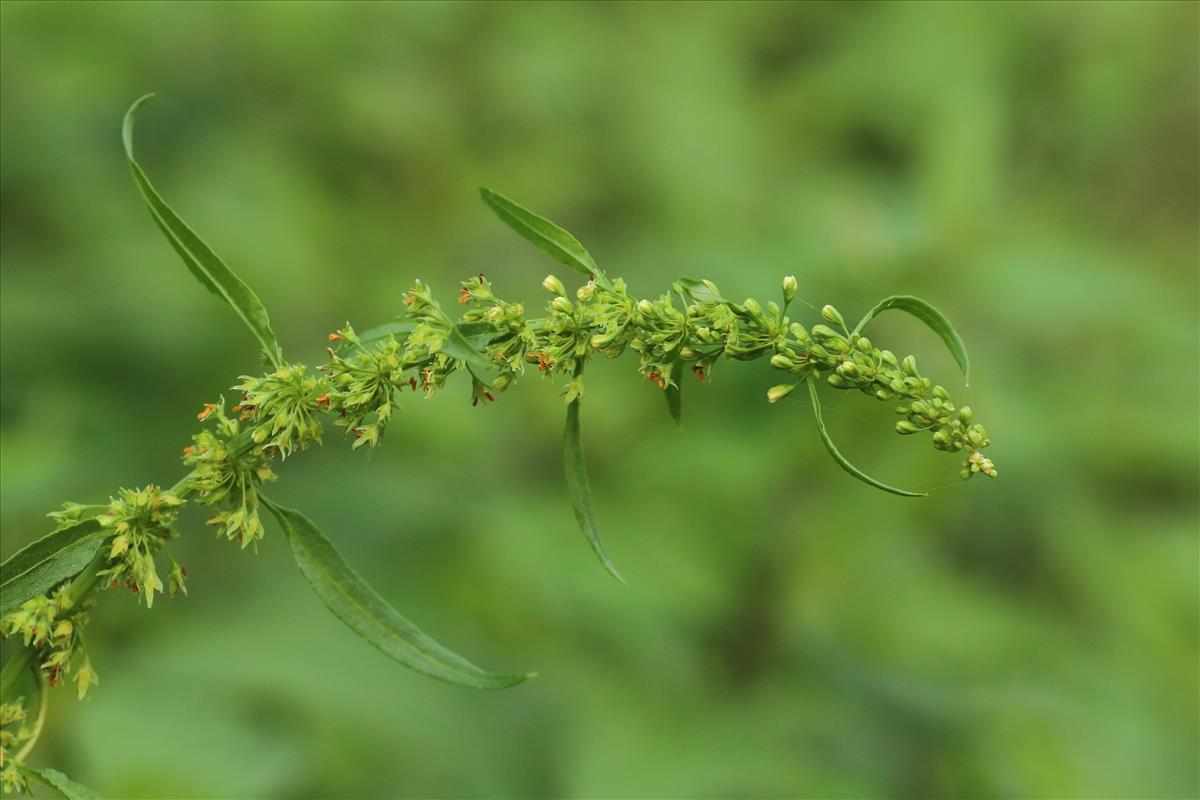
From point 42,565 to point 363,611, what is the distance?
34cm

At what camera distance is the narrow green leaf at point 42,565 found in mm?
1291

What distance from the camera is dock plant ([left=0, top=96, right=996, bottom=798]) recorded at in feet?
4.38

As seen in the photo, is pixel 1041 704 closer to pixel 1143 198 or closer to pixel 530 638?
pixel 530 638

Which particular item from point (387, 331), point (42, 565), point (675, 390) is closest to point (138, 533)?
point (42, 565)

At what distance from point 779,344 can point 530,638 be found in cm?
226

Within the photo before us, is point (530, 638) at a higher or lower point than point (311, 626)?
higher

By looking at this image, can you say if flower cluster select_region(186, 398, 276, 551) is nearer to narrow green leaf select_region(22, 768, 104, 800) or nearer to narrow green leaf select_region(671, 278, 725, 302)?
narrow green leaf select_region(22, 768, 104, 800)

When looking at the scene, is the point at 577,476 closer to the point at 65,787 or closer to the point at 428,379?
the point at 428,379

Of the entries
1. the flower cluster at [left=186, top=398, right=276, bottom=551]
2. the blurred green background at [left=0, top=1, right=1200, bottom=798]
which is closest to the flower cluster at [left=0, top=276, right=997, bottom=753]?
the flower cluster at [left=186, top=398, right=276, bottom=551]

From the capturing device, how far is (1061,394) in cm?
431

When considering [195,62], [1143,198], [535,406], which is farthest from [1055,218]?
[195,62]

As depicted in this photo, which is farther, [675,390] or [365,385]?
[675,390]

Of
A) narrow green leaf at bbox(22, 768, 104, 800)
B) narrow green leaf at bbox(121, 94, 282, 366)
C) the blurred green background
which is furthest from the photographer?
the blurred green background

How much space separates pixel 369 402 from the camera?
137 centimetres
